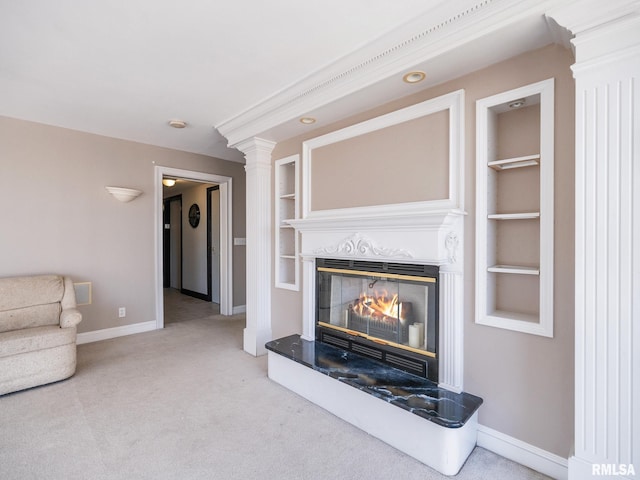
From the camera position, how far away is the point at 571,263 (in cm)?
167

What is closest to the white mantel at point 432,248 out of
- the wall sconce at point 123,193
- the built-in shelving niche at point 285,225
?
the built-in shelving niche at point 285,225

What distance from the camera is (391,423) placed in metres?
1.99

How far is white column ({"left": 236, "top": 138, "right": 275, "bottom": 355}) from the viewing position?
352 centimetres

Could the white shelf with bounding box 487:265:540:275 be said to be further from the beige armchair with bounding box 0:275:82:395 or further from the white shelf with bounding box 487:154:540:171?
the beige armchair with bounding box 0:275:82:395

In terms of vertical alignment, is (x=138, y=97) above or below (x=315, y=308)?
above

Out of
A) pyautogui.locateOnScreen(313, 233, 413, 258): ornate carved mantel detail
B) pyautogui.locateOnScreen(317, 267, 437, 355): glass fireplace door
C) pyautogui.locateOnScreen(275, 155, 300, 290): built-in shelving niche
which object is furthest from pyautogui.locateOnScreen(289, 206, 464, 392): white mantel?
pyautogui.locateOnScreen(275, 155, 300, 290): built-in shelving niche

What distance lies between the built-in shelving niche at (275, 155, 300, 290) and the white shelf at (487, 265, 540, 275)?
6.42 ft

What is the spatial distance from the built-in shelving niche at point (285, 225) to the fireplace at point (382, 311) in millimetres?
653

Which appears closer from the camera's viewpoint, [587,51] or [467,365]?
[587,51]

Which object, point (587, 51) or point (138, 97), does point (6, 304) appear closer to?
point (138, 97)

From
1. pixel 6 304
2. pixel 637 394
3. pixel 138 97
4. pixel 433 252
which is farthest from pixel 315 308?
pixel 6 304

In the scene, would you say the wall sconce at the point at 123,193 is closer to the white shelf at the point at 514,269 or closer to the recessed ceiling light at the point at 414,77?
the recessed ceiling light at the point at 414,77

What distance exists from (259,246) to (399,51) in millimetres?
2278

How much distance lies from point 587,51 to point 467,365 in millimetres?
Result: 1738
